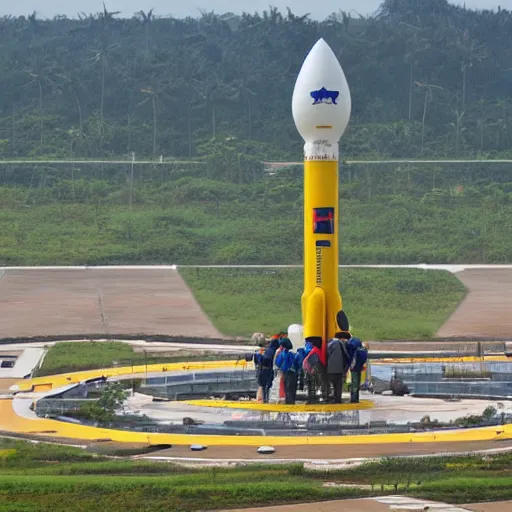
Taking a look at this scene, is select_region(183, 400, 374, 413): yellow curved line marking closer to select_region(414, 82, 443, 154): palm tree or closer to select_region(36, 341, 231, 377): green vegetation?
select_region(36, 341, 231, 377): green vegetation

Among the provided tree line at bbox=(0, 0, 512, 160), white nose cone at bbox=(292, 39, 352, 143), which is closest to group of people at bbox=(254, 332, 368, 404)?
white nose cone at bbox=(292, 39, 352, 143)

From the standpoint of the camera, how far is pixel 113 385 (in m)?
44.3

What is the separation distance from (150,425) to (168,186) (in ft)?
237

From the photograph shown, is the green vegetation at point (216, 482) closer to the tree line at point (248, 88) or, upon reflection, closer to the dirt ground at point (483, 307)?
the dirt ground at point (483, 307)

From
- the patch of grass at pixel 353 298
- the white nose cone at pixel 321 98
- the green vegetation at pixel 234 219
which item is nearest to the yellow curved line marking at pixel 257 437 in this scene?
the white nose cone at pixel 321 98

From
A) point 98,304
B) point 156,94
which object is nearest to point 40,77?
point 156,94

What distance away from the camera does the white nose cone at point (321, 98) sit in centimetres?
4372

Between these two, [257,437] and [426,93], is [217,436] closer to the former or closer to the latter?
[257,437]

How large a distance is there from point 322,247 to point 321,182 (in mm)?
1838

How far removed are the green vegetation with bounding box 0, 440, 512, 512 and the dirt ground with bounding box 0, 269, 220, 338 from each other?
26.7m

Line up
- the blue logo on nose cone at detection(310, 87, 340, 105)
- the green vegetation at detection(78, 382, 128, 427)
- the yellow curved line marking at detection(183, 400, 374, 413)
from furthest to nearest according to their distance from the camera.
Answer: the blue logo on nose cone at detection(310, 87, 340, 105) → the yellow curved line marking at detection(183, 400, 374, 413) → the green vegetation at detection(78, 382, 128, 427)

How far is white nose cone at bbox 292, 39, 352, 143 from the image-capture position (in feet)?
143

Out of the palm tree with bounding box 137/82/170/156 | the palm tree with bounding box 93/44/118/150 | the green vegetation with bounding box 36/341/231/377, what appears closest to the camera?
the green vegetation with bounding box 36/341/231/377

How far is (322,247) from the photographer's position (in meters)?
44.4
